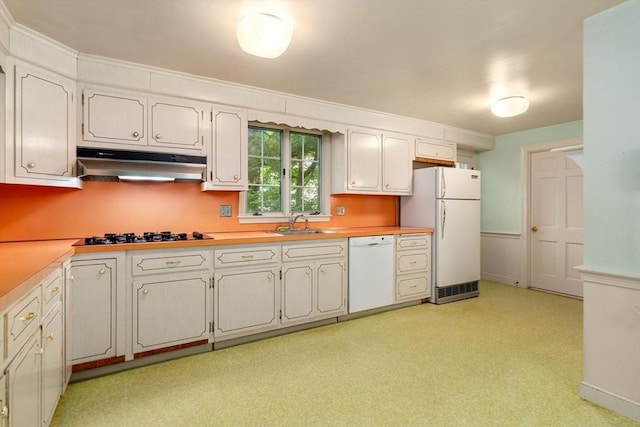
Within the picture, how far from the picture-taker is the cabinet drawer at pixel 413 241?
12.6 ft

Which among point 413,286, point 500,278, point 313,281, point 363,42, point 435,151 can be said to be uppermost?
point 363,42

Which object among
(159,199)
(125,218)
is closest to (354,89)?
(159,199)

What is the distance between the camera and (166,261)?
252 cm

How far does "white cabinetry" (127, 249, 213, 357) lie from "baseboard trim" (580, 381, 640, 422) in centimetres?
262

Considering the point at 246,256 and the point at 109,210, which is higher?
the point at 109,210

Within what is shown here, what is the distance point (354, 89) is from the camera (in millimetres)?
3234

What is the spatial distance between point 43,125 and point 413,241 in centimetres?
358

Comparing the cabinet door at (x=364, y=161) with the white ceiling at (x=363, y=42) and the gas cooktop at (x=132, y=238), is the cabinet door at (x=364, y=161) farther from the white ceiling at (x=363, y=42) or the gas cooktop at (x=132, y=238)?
the gas cooktop at (x=132, y=238)

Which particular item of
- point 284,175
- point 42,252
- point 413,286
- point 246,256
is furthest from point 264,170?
point 413,286

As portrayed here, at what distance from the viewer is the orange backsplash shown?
8.30 ft

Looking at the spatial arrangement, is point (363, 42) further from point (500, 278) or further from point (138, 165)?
point (500, 278)

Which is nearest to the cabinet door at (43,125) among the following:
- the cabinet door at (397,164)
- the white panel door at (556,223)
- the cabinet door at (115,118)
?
the cabinet door at (115,118)

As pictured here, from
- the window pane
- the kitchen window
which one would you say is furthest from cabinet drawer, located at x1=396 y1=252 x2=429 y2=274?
the window pane

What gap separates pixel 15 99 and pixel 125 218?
1119 mm
